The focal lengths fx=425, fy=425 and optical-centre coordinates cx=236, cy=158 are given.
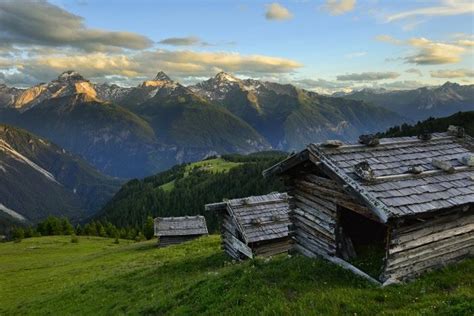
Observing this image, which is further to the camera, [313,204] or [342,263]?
[313,204]

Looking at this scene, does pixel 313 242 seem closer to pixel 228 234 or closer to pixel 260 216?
pixel 260 216

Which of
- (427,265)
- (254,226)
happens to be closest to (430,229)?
(427,265)

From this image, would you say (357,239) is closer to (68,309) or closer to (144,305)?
(144,305)

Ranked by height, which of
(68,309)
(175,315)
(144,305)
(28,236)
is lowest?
(28,236)

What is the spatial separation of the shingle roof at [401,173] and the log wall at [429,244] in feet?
3.04

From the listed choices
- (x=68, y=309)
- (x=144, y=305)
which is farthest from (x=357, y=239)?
(x=68, y=309)

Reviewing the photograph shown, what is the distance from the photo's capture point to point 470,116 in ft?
620

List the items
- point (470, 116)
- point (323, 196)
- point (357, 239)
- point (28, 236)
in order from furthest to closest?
point (470, 116) < point (28, 236) < point (357, 239) < point (323, 196)

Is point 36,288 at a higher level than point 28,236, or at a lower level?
higher

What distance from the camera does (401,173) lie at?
726 inches

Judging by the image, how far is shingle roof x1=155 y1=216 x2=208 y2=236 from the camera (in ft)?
244

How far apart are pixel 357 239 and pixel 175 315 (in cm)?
1007

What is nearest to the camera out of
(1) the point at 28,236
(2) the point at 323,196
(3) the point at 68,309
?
(2) the point at 323,196

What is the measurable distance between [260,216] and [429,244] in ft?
61.4
